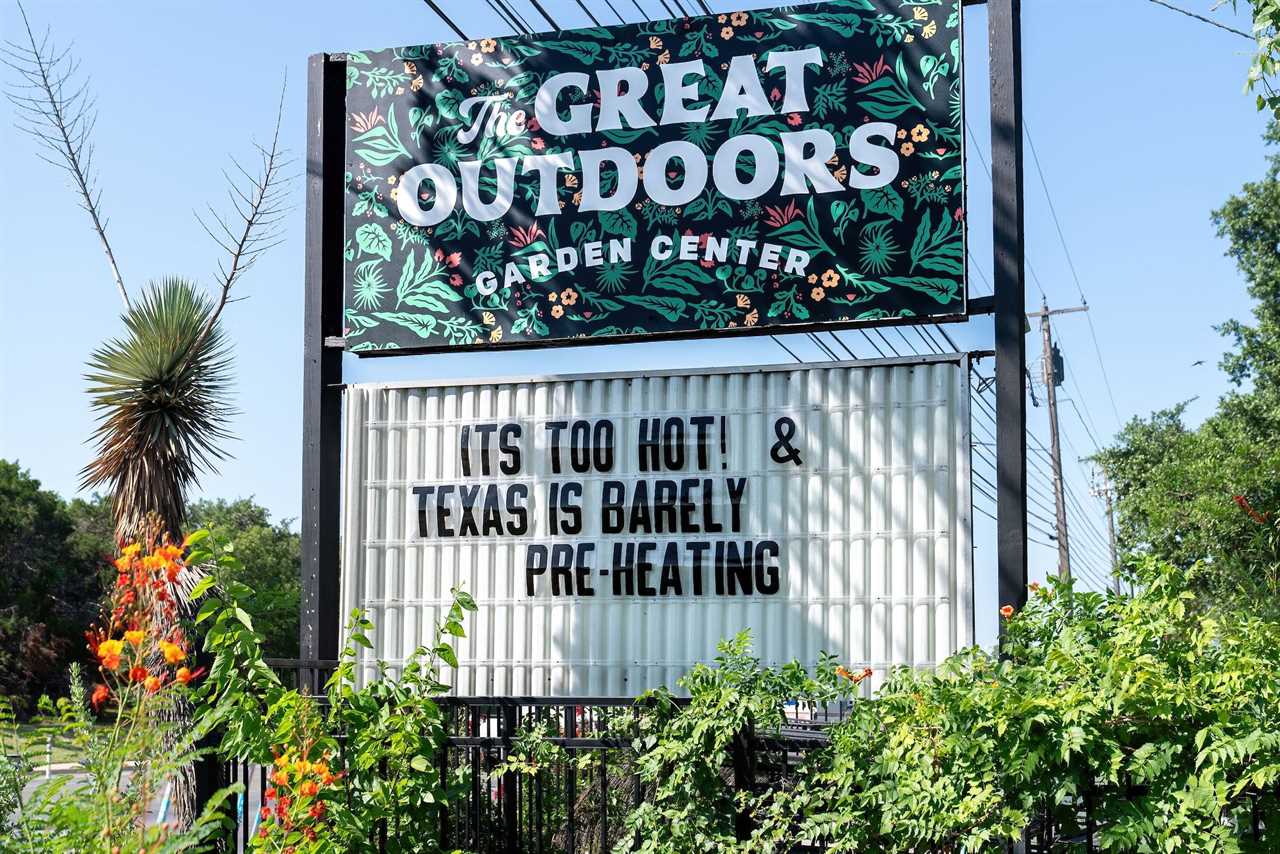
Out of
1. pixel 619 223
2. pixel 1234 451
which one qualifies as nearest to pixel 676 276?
pixel 619 223

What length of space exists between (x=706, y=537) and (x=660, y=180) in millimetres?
2533

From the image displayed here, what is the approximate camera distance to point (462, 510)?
9703mm

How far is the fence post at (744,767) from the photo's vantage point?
7.44 m

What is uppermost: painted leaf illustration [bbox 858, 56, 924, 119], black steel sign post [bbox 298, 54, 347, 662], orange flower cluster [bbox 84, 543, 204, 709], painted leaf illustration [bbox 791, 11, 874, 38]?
painted leaf illustration [bbox 791, 11, 874, 38]

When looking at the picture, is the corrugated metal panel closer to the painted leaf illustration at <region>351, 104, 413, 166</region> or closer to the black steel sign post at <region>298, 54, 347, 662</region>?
the black steel sign post at <region>298, 54, 347, 662</region>

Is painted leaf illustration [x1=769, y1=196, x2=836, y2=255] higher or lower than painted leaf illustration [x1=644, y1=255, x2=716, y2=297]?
below

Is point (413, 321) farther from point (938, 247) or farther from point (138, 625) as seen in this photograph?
point (138, 625)

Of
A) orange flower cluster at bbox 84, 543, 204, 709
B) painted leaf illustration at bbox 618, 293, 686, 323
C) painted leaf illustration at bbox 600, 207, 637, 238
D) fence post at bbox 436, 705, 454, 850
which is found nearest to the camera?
orange flower cluster at bbox 84, 543, 204, 709

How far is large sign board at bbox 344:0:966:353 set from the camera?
354 inches

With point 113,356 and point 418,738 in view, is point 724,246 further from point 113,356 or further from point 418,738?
point 113,356

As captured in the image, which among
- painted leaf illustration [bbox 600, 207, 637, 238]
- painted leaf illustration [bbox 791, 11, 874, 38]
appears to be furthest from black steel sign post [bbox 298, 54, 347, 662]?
painted leaf illustration [bbox 791, 11, 874, 38]

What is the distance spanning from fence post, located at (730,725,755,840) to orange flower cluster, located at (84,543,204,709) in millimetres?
3002

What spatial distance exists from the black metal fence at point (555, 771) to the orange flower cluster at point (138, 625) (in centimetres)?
178

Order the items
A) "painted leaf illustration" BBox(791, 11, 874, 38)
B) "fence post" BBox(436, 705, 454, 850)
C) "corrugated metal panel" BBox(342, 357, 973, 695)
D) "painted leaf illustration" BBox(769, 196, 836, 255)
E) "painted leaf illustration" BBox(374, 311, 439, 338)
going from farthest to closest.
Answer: "painted leaf illustration" BBox(374, 311, 439, 338)
"painted leaf illustration" BBox(791, 11, 874, 38)
"painted leaf illustration" BBox(769, 196, 836, 255)
"corrugated metal panel" BBox(342, 357, 973, 695)
"fence post" BBox(436, 705, 454, 850)
